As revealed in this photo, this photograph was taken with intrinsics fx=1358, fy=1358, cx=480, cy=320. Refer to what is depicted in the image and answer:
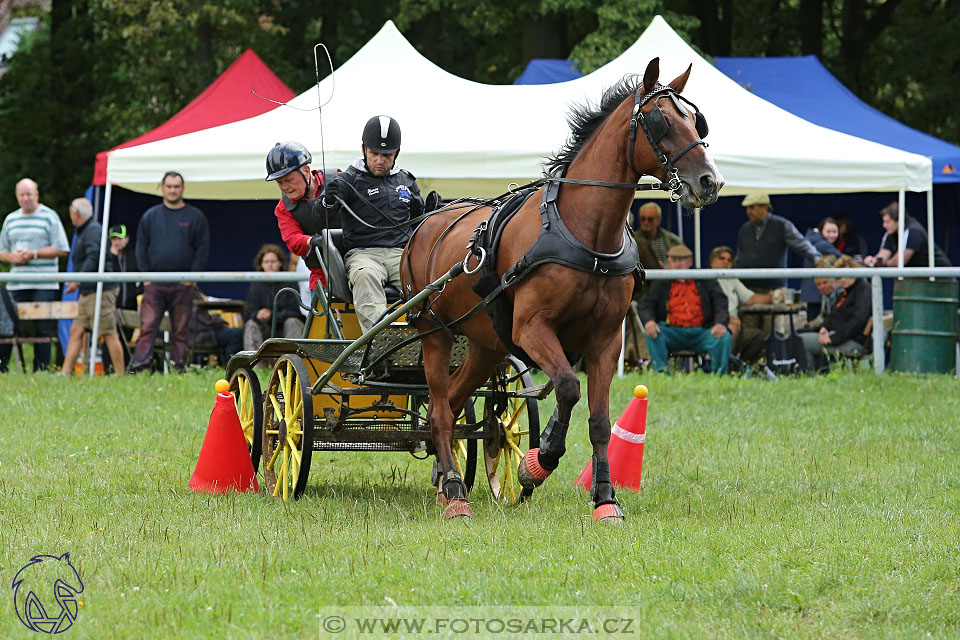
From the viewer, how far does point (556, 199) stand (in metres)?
6.76

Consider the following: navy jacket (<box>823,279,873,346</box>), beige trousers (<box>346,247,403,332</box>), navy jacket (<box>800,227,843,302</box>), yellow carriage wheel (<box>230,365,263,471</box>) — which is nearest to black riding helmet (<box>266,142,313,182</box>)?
beige trousers (<box>346,247,403,332</box>)

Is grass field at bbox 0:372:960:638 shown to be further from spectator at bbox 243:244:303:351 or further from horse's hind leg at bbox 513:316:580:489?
spectator at bbox 243:244:303:351

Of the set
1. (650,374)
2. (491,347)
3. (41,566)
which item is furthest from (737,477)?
(650,374)

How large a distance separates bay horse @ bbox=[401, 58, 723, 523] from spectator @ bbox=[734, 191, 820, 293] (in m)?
8.47

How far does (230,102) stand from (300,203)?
11214 mm

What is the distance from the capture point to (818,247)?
53.1 ft

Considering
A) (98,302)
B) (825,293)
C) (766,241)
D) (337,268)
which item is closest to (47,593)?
(337,268)

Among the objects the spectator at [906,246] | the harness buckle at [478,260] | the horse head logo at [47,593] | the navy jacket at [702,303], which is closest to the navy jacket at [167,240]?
the navy jacket at [702,303]

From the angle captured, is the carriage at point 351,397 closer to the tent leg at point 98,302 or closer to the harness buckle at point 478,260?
the harness buckle at point 478,260

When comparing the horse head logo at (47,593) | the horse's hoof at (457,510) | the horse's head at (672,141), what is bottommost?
the horse's hoof at (457,510)

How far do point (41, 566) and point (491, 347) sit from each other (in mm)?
2668

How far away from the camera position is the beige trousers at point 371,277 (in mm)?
7746

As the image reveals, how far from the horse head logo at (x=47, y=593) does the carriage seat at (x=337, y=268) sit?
2.57m

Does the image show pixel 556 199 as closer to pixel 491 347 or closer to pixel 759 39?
pixel 491 347
